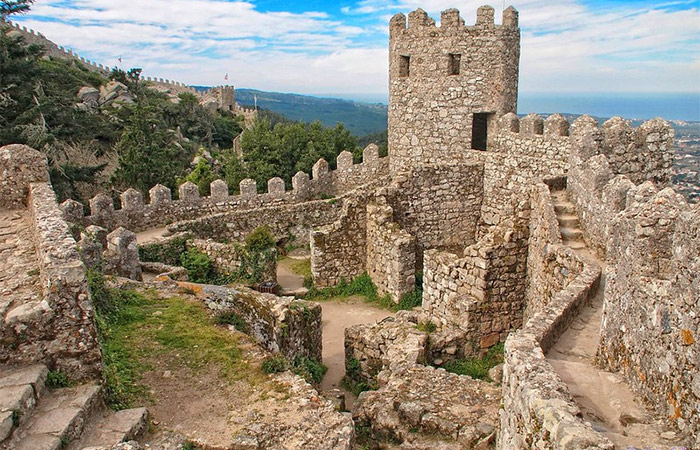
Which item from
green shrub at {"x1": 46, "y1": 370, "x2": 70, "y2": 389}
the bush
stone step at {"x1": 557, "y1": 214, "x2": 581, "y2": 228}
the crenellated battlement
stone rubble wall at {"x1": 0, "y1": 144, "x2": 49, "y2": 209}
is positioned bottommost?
the bush

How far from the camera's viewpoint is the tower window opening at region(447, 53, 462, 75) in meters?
13.1

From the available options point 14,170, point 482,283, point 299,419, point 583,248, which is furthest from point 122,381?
point 583,248

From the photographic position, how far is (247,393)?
16.5 ft

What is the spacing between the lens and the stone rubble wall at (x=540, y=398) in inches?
110

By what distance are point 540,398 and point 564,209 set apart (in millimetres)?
5138

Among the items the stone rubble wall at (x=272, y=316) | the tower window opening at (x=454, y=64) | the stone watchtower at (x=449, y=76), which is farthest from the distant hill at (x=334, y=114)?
the stone rubble wall at (x=272, y=316)

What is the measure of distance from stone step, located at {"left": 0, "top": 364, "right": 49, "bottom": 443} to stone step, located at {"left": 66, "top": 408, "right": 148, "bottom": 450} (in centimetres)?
38

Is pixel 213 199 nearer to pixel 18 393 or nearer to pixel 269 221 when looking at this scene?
pixel 269 221

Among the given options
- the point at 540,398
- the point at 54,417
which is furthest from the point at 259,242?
the point at 540,398

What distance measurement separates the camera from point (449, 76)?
13.1m

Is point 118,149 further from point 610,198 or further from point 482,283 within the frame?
point 610,198

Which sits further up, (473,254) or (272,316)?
(473,254)

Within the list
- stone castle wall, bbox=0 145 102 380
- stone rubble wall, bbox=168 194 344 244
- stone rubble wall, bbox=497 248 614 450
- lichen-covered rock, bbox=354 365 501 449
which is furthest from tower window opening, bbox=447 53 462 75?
stone castle wall, bbox=0 145 102 380

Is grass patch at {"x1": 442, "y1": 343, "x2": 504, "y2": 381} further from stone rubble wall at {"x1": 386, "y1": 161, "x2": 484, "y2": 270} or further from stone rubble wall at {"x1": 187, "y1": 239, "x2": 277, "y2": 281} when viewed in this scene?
stone rubble wall at {"x1": 187, "y1": 239, "x2": 277, "y2": 281}
